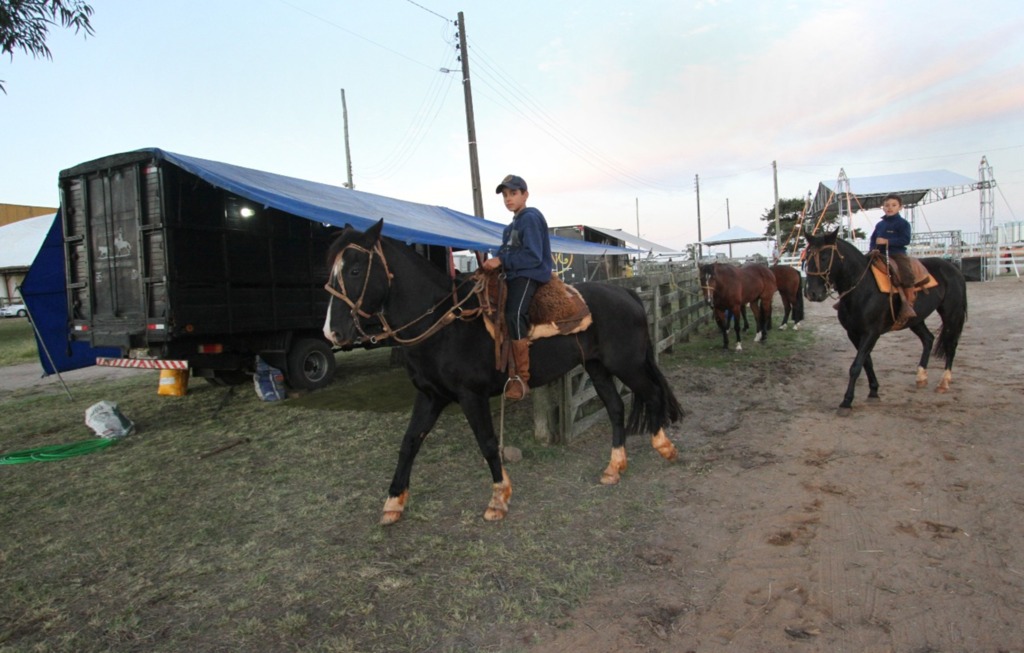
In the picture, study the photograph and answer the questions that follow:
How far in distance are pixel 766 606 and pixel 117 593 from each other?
3.33 meters

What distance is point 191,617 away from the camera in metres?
2.73

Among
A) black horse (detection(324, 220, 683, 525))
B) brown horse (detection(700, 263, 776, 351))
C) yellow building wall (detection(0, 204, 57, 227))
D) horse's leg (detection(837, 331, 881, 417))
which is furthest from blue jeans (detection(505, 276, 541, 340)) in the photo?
yellow building wall (detection(0, 204, 57, 227))

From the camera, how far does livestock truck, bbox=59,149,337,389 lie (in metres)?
6.38

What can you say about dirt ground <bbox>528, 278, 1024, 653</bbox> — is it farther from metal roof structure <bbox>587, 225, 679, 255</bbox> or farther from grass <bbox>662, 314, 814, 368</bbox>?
metal roof structure <bbox>587, 225, 679, 255</bbox>

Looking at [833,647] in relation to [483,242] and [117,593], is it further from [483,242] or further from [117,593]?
[483,242]

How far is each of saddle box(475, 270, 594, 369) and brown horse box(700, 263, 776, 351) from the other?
7.03 meters

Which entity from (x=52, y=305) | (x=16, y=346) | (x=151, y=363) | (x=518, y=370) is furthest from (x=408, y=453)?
(x=16, y=346)

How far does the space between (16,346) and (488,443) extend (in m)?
19.0

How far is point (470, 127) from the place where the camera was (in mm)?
14797

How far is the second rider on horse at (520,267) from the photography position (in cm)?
382

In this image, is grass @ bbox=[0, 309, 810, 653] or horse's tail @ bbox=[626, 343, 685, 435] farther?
horse's tail @ bbox=[626, 343, 685, 435]

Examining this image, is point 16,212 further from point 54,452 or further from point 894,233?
point 894,233

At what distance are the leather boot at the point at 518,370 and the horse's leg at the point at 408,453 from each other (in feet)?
1.51

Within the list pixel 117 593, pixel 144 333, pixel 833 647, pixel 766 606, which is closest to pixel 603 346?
pixel 766 606
